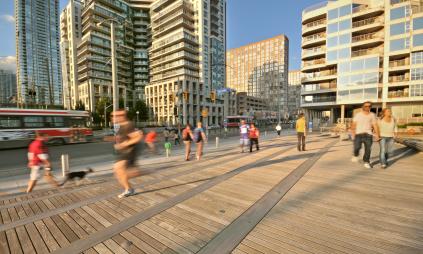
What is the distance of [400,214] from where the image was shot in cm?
320

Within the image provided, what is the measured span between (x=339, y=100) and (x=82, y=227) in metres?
47.1

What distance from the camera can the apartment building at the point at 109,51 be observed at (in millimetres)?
60156

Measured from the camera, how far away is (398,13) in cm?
3447

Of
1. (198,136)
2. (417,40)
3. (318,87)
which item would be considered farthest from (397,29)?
(198,136)

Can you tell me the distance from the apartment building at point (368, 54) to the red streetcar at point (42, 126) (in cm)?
4464

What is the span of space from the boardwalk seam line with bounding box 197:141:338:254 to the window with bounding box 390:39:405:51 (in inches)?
1809

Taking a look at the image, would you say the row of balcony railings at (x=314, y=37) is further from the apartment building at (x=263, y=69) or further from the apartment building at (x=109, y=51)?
the apartment building at (x=263, y=69)

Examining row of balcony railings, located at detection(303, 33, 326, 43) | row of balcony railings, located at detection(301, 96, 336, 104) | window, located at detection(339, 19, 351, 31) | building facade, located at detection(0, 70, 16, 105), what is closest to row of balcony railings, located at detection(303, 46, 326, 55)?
row of balcony railings, located at detection(303, 33, 326, 43)

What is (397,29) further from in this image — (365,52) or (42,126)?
(42,126)

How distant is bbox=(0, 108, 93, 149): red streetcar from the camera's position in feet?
46.7

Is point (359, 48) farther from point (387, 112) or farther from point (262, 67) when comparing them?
point (262, 67)

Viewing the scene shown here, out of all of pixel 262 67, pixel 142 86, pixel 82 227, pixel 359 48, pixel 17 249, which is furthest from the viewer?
pixel 262 67

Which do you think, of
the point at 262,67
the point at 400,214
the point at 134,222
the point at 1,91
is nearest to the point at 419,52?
the point at 400,214

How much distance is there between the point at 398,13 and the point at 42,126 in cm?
5439
